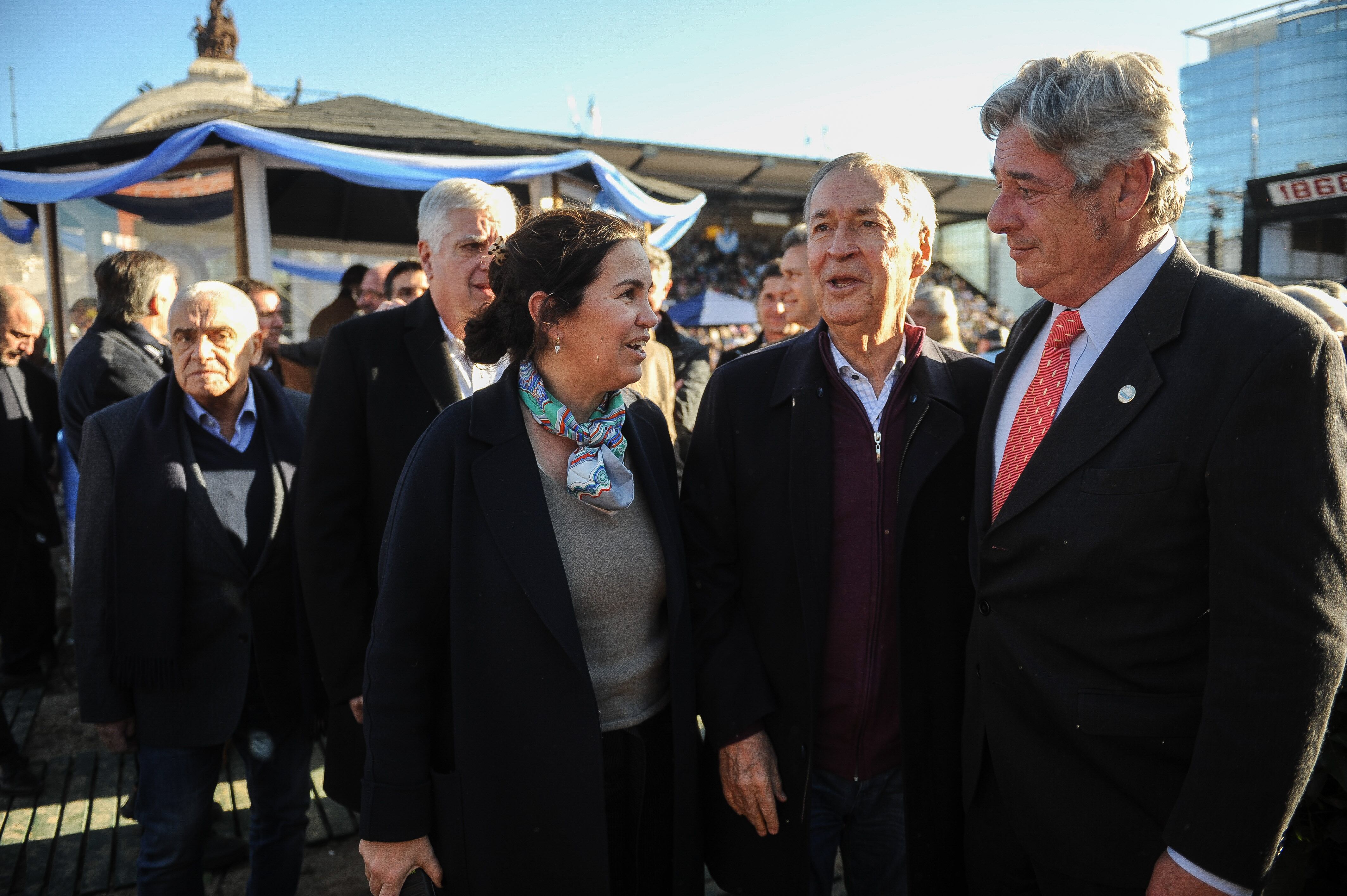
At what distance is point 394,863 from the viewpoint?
1.76m

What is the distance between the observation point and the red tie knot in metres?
1.77

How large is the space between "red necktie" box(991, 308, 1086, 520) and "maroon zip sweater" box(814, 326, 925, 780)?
0.90 feet

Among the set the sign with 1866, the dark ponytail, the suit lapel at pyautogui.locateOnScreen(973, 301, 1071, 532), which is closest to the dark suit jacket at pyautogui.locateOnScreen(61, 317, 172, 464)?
the dark ponytail

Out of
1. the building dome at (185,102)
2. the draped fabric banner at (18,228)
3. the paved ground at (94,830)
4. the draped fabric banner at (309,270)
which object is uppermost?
the building dome at (185,102)

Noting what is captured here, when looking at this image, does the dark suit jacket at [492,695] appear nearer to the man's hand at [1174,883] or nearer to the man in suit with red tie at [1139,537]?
the man in suit with red tie at [1139,537]

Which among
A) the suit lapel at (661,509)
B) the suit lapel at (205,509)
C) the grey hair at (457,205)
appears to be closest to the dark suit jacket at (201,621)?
the suit lapel at (205,509)

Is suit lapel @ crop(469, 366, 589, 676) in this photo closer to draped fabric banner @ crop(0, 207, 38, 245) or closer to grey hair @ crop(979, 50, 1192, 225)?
grey hair @ crop(979, 50, 1192, 225)

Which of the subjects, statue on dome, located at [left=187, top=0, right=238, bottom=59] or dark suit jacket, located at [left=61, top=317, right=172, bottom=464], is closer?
dark suit jacket, located at [left=61, top=317, right=172, bottom=464]

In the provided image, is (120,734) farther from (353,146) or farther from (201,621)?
(353,146)

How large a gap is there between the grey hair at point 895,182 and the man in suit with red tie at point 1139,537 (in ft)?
1.19

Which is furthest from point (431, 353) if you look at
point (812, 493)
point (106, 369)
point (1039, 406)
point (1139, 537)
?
point (106, 369)

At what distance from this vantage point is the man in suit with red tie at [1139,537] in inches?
55.0

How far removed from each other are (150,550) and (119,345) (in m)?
1.85

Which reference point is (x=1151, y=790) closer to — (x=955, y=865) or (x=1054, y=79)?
(x=955, y=865)
